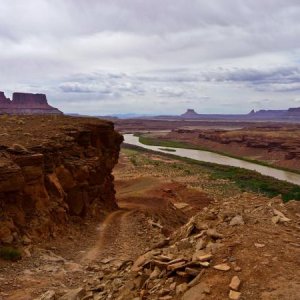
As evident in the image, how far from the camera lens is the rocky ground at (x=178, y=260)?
9.10m

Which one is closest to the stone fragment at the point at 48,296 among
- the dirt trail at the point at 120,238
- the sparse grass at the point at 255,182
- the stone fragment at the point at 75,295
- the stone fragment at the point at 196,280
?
the stone fragment at the point at 75,295

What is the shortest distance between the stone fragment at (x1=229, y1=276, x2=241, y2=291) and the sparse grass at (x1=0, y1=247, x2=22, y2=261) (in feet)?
28.3

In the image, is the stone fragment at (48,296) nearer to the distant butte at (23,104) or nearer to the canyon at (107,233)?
the canyon at (107,233)

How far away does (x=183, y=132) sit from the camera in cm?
13850

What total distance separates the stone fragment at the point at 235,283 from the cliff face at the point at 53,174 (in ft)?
30.8

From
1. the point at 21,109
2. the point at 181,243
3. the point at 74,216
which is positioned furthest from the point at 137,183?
the point at 21,109

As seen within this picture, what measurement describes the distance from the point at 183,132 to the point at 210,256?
129093 mm

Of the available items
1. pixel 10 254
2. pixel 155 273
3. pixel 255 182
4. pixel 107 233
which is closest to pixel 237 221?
pixel 155 273

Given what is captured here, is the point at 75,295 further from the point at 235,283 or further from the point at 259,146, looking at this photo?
the point at 259,146

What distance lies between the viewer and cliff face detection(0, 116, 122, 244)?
1677 centimetres

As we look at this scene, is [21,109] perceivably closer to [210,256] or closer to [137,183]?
[137,183]

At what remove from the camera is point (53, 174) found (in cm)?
1958

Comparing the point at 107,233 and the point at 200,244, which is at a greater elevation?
the point at 200,244

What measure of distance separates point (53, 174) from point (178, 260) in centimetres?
1049
